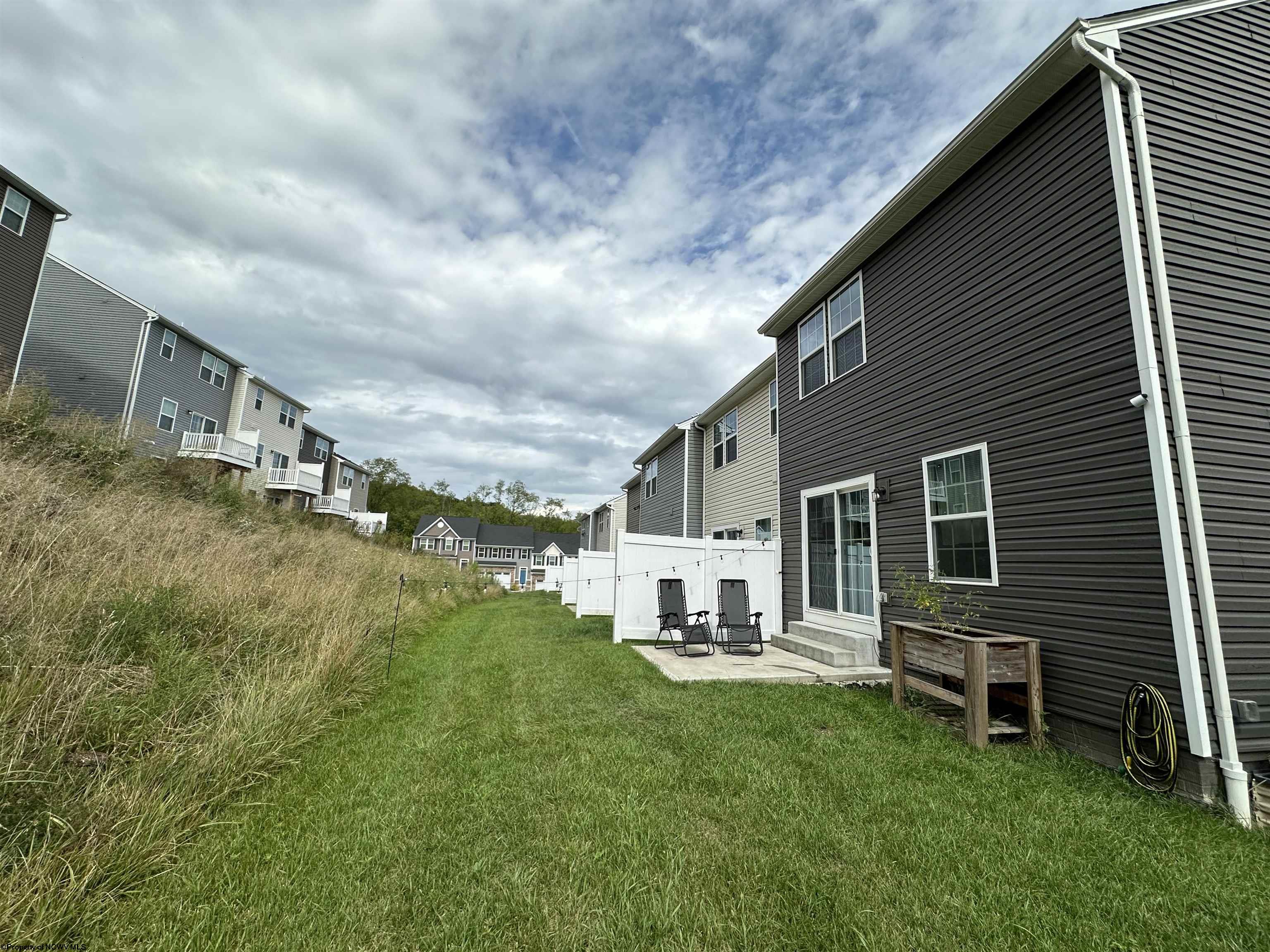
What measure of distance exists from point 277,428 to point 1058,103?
30954 millimetres

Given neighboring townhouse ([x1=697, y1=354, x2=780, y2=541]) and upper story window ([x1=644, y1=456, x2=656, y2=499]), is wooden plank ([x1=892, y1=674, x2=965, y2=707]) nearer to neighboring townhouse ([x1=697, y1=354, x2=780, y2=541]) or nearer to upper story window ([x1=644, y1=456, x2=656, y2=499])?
neighboring townhouse ([x1=697, y1=354, x2=780, y2=541])

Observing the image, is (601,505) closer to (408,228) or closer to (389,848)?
(408,228)

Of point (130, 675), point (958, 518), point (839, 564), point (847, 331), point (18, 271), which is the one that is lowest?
point (130, 675)

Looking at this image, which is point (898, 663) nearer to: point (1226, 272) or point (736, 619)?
point (736, 619)

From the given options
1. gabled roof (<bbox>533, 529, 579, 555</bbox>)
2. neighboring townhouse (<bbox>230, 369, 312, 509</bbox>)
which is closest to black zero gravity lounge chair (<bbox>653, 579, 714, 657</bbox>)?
neighboring townhouse (<bbox>230, 369, 312, 509</bbox>)

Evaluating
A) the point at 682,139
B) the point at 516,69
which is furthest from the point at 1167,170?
the point at 516,69

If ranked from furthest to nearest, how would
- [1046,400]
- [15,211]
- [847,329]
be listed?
[15,211] → [847,329] → [1046,400]

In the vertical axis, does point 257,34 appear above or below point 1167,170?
above

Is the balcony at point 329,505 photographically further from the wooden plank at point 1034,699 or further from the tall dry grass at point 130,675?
the wooden plank at point 1034,699

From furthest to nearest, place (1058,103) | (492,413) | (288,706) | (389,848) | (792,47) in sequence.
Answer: (492,413)
(792,47)
(1058,103)
(288,706)
(389,848)

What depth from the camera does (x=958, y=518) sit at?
5.53 metres

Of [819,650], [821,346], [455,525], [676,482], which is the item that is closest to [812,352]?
[821,346]

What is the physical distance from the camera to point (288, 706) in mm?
4023

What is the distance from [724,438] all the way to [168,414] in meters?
21.4
